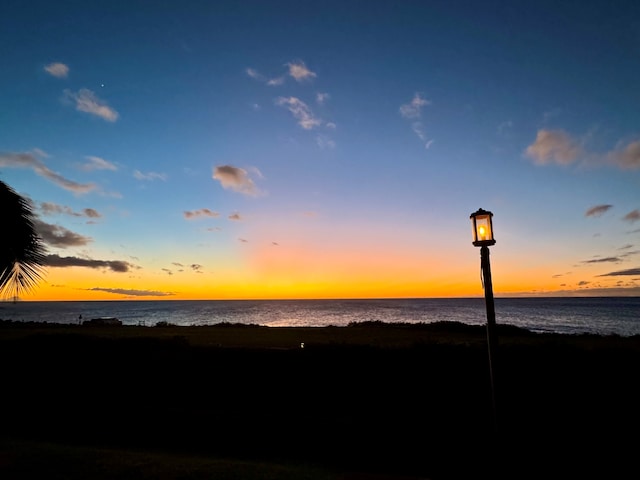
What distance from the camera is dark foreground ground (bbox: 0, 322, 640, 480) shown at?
5.57 metres

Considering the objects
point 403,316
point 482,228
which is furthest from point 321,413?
point 403,316

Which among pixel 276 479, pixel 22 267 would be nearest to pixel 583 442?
pixel 276 479

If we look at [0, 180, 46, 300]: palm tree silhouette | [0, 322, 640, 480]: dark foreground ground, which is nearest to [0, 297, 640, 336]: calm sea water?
[0, 322, 640, 480]: dark foreground ground

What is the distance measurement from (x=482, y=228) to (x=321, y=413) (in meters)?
5.80

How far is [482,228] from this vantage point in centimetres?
506

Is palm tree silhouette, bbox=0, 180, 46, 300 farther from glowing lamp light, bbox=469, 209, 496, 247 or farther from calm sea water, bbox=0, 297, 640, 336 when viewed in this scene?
calm sea water, bbox=0, 297, 640, 336

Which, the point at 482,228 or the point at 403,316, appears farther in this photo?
the point at 403,316

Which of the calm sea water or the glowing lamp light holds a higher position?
the glowing lamp light

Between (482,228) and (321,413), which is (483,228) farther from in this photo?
(321,413)

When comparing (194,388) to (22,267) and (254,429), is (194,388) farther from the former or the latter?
(22,267)

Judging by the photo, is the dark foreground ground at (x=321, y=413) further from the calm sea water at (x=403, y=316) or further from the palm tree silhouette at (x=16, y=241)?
the calm sea water at (x=403, y=316)

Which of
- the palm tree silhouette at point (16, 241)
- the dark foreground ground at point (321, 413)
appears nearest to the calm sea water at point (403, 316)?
the dark foreground ground at point (321, 413)

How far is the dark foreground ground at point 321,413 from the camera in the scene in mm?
5566

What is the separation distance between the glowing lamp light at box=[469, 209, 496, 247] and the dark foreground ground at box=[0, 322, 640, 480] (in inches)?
60.0
